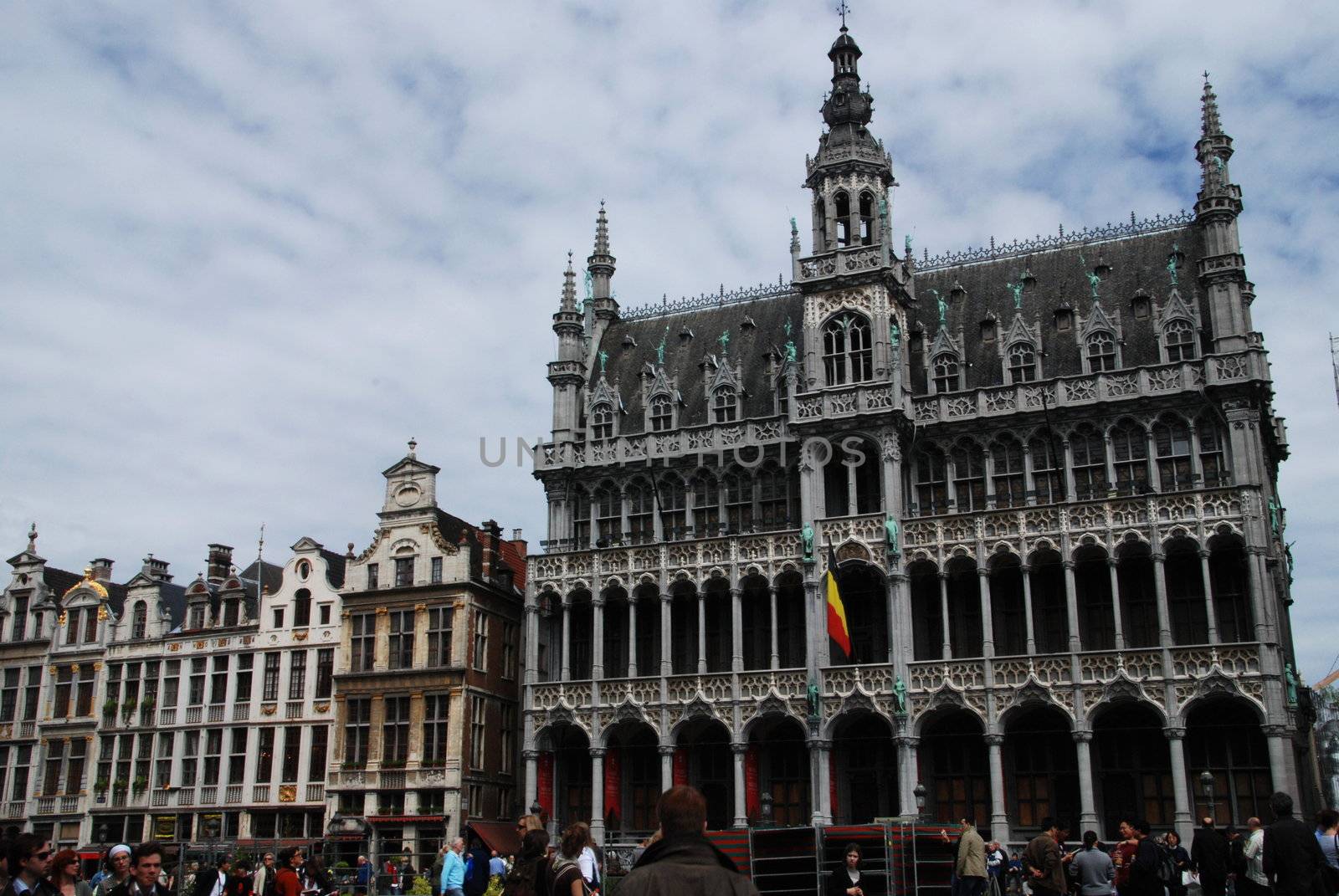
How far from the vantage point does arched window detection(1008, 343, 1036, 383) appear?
4847cm

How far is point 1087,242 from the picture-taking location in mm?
52312

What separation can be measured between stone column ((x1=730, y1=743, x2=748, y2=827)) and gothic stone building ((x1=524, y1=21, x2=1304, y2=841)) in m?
0.10

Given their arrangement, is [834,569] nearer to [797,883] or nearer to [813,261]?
[813,261]

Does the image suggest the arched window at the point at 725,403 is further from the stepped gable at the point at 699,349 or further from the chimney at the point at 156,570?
the chimney at the point at 156,570

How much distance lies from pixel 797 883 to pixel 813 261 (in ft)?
88.7

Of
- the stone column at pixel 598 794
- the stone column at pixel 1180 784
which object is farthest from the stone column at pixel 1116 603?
the stone column at pixel 598 794

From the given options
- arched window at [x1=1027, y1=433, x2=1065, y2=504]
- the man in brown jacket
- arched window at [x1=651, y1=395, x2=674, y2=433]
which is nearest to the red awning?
arched window at [x1=651, y1=395, x2=674, y2=433]

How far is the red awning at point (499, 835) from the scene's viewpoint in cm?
4818

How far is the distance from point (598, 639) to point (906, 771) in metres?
12.4

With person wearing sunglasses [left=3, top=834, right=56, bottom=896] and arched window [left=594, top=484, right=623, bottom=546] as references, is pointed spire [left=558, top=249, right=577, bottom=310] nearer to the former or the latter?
arched window [left=594, top=484, right=623, bottom=546]

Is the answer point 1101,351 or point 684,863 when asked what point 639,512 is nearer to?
point 1101,351

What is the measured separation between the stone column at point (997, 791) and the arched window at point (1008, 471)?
8287 millimetres

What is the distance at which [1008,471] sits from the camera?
47.5m

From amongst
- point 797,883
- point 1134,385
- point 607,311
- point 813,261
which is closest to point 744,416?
point 813,261
